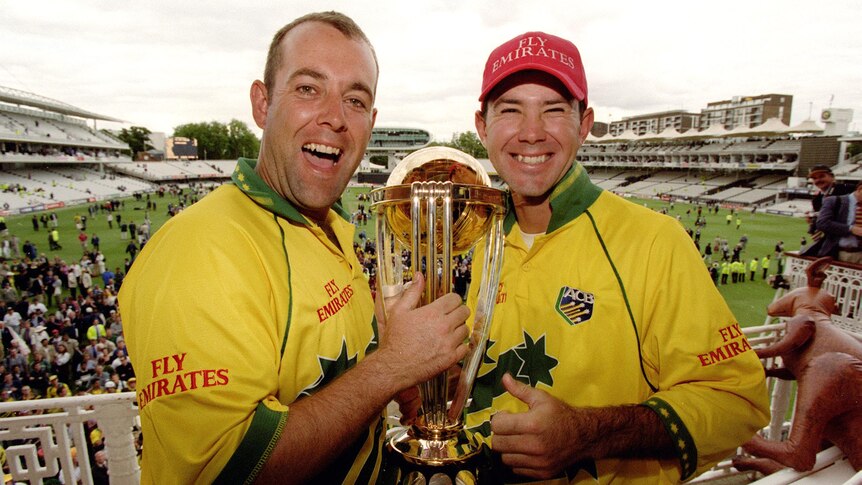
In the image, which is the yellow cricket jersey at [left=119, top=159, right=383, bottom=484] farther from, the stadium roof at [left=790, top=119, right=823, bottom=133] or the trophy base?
the stadium roof at [left=790, top=119, right=823, bottom=133]

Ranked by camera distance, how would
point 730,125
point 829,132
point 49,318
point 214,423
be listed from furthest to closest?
point 730,125
point 829,132
point 49,318
point 214,423

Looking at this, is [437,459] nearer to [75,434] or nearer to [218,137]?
[75,434]

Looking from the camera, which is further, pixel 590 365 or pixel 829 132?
pixel 829 132

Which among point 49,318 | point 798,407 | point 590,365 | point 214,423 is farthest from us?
point 49,318

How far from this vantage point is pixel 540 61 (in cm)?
194

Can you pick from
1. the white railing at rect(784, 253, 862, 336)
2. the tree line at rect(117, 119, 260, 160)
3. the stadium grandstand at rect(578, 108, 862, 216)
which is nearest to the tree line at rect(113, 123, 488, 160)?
the tree line at rect(117, 119, 260, 160)

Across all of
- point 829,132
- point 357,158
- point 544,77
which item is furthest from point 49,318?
point 829,132

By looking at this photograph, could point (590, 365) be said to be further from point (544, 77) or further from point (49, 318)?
point (49, 318)

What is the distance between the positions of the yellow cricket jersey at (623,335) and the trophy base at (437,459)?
1.50 feet

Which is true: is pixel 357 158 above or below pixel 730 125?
Result: below

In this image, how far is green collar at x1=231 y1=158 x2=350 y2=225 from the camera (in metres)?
1.79

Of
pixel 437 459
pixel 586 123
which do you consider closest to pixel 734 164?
pixel 586 123

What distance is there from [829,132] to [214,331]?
238ft

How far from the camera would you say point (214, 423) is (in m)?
1.26
